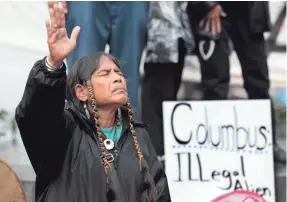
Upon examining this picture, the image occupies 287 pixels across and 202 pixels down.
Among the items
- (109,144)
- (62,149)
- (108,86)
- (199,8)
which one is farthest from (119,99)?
(199,8)

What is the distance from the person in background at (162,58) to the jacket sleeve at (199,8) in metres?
0.06

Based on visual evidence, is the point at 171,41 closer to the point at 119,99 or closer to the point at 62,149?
the point at 119,99

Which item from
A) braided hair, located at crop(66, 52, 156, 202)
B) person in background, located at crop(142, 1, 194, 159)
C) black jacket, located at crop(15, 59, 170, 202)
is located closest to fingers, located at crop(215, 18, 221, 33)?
person in background, located at crop(142, 1, 194, 159)

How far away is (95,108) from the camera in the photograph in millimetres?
2514

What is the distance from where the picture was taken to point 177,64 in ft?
14.3

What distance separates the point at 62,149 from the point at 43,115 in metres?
0.20

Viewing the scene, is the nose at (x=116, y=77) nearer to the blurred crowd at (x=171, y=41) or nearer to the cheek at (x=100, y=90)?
the cheek at (x=100, y=90)

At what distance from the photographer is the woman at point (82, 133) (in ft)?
7.39

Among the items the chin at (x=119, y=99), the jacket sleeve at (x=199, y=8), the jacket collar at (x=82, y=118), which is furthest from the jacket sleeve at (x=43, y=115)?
the jacket sleeve at (x=199, y=8)

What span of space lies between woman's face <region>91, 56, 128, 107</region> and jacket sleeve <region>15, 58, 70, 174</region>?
0.65 ft

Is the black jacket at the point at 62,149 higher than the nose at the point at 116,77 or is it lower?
lower

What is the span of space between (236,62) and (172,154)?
1.06 m

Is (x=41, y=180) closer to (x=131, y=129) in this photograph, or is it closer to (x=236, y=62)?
(x=131, y=129)

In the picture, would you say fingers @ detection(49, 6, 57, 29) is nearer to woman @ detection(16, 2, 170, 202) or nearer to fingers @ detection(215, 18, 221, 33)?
woman @ detection(16, 2, 170, 202)
